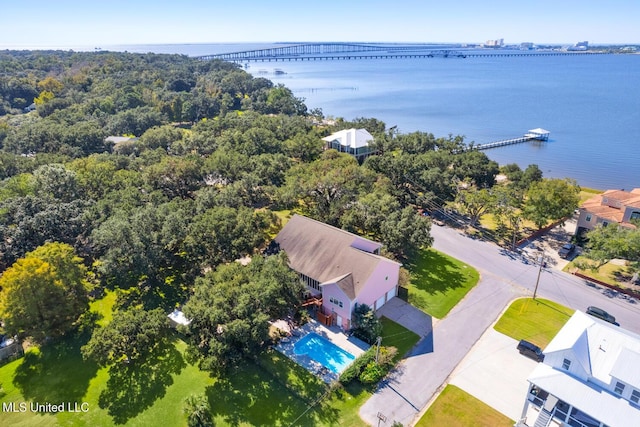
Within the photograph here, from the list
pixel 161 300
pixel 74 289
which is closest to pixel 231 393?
pixel 161 300

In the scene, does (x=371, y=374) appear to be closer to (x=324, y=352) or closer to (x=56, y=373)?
(x=324, y=352)

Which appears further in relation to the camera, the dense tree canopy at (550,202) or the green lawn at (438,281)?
the dense tree canopy at (550,202)

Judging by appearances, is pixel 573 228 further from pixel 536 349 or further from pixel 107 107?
pixel 107 107

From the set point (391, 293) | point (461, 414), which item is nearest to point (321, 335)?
point (391, 293)

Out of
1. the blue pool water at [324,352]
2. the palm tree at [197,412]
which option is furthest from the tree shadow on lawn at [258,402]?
the blue pool water at [324,352]

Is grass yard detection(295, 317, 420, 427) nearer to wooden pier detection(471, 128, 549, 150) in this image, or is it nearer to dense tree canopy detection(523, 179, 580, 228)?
dense tree canopy detection(523, 179, 580, 228)

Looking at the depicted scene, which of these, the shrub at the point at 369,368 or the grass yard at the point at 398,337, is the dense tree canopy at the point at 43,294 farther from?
the grass yard at the point at 398,337

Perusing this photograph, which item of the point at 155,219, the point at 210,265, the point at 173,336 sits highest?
the point at 155,219
